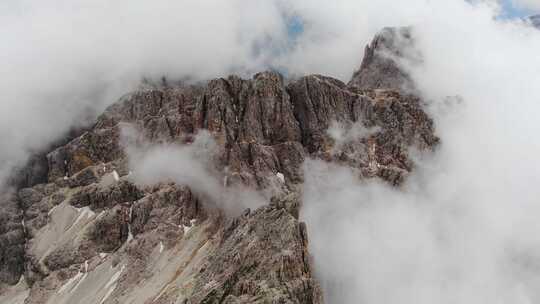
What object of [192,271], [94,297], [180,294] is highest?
[192,271]

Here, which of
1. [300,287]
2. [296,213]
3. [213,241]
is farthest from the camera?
[213,241]

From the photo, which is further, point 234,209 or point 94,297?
point 234,209

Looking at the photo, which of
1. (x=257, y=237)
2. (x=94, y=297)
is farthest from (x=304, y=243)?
(x=94, y=297)

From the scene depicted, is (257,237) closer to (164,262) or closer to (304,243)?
(304,243)

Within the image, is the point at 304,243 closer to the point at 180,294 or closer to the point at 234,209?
the point at 180,294

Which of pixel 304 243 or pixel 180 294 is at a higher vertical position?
pixel 304 243

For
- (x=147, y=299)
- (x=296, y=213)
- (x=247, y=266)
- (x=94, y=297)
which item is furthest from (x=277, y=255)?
(x=94, y=297)

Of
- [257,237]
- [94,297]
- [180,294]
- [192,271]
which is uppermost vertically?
[257,237]

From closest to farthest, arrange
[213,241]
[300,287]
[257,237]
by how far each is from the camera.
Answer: [300,287] < [257,237] < [213,241]

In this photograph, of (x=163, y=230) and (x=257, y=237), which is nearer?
(x=257, y=237)
